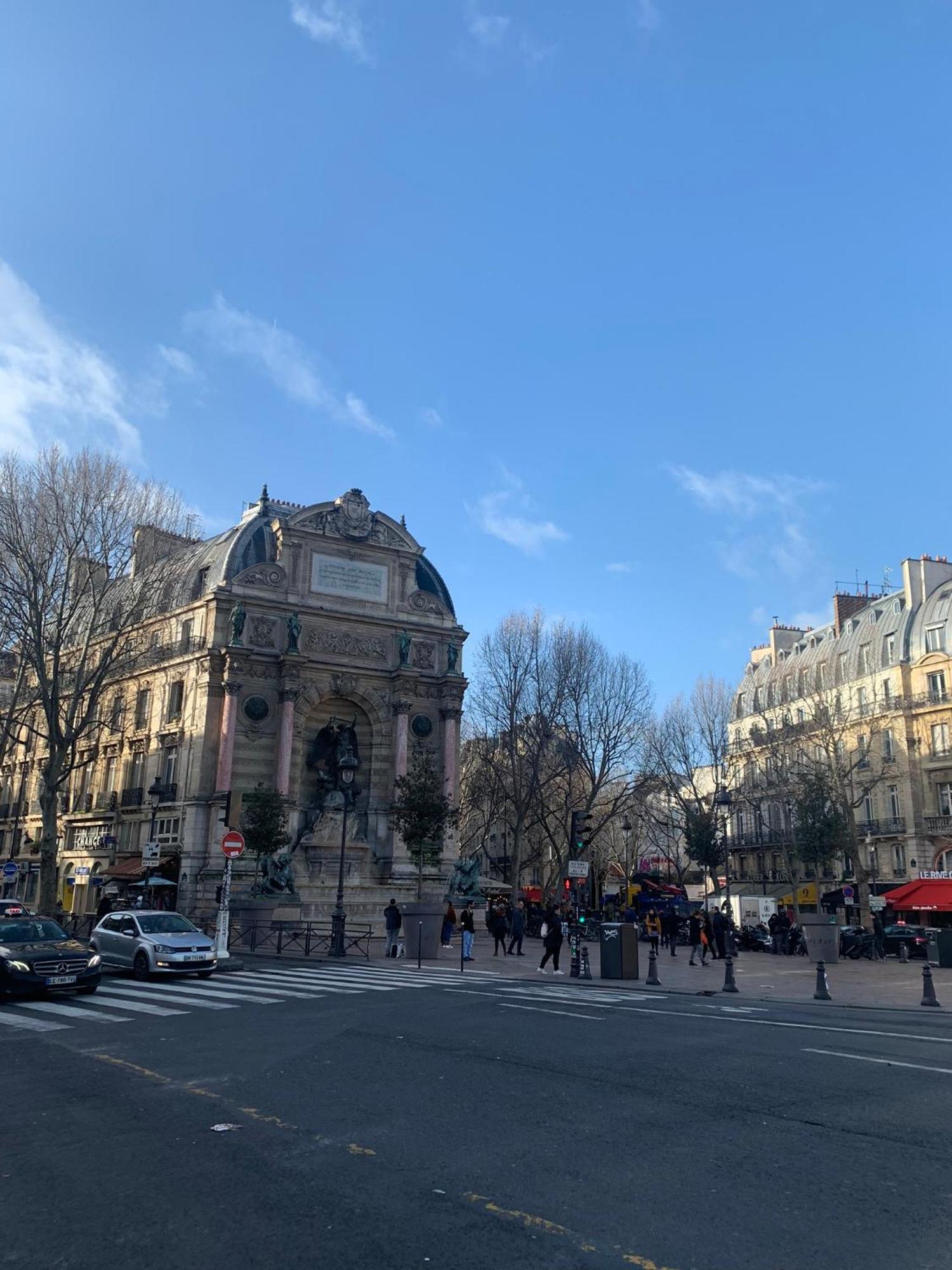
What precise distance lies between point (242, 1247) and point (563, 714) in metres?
38.3

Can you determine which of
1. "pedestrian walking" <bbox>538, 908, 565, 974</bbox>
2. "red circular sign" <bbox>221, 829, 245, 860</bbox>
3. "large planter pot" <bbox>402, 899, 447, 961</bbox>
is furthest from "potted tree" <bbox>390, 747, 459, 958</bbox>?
"red circular sign" <bbox>221, 829, 245, 860</bbox>

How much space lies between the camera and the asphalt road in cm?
459

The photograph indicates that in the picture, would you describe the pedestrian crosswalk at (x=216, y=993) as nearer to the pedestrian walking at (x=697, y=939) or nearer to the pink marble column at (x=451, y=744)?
the pedestrian walking at (x=697, y=939)

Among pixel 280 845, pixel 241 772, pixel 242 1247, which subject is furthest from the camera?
pixel 241 772

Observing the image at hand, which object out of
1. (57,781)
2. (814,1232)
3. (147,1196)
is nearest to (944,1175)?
(814,1232)

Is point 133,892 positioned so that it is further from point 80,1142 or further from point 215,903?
point 80,1142

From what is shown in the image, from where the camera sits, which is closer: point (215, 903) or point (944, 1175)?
point (944, 1175)

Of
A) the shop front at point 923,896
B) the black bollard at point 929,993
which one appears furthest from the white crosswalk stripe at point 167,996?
the shop front at point 923,896

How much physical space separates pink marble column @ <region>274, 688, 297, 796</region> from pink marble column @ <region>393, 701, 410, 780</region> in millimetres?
4659

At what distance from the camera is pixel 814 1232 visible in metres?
4.71

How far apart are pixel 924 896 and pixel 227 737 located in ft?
89.2

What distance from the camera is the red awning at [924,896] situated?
32969mm

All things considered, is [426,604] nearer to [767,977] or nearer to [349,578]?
[349,578]

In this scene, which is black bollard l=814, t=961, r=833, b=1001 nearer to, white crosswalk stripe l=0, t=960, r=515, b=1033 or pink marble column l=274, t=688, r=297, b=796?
white crosswalk stripe l=0, t=960, r=515, b=1033
